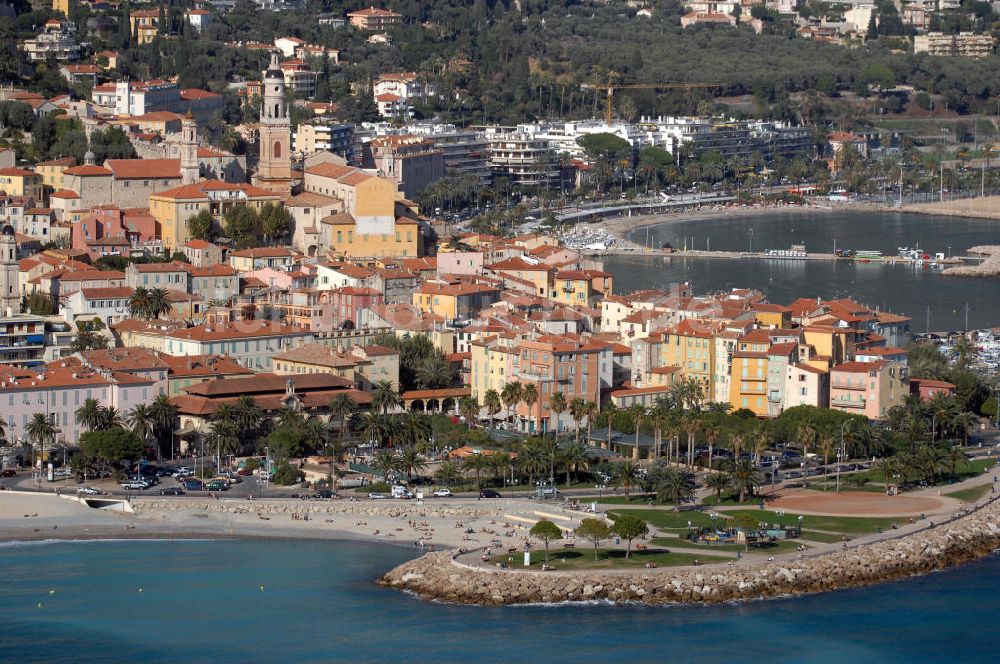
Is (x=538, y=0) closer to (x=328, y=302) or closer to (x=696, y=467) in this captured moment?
(x=328, y=302)

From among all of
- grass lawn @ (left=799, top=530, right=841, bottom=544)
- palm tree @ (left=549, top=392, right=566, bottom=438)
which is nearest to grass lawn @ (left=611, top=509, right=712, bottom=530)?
grass lawn @ (left=799, top=530, right=841, bottom=544)

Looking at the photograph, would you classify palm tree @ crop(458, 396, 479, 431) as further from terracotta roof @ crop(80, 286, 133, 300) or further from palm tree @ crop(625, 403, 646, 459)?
terracotta roof @ crop(80, 286, 133, 300)

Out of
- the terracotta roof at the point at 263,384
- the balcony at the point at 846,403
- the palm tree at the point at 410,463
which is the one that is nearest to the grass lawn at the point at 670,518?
the palm tree at the point at 410,463

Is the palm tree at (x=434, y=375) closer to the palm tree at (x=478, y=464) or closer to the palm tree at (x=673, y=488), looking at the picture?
the palm tree at (x=478, y=464)

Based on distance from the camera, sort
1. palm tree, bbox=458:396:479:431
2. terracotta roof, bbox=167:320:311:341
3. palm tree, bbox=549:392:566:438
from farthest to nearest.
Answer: terracotta roof, bbox=167:320:311:341 → palm tree, bbox=458:396:479:431 → palm tree, bbox=549:392:566:438

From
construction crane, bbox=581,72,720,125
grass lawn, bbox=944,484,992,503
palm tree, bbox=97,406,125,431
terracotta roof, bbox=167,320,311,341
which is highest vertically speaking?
construction crane, bbox=581,72,720,125

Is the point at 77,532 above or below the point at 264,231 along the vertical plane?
below

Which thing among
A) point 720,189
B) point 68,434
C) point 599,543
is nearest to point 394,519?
point 599,543
